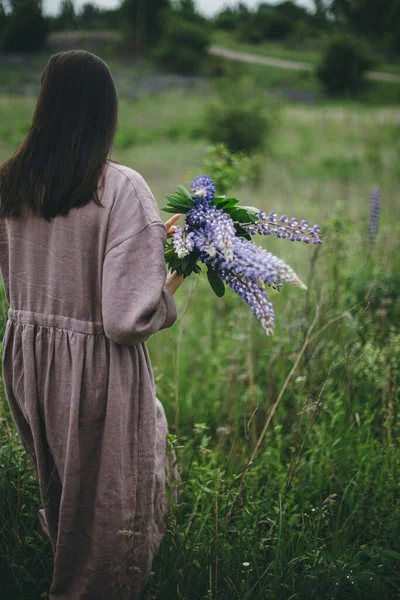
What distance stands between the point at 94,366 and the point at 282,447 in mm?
1496

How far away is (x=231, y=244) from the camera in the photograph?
1.28 meters

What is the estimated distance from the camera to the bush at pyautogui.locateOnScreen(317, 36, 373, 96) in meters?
17.1

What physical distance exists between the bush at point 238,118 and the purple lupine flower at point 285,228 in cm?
1254

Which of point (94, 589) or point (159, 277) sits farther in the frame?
point (94, 589)

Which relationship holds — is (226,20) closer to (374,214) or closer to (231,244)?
(374,214)

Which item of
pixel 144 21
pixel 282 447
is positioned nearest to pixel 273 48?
pixel 144 21

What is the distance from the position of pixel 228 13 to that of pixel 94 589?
91.9 feet

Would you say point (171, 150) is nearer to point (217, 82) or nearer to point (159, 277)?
point (217, 82)

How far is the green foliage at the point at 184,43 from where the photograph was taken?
2461 centimetres

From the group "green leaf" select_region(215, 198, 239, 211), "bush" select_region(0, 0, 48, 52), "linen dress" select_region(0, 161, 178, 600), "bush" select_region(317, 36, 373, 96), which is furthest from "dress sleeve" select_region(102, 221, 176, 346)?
"bush" select_region(317, 36, 373, 96)

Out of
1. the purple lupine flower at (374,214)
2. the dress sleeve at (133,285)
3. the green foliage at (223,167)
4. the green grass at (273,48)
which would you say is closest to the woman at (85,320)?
the dress sleeve at (133,285)

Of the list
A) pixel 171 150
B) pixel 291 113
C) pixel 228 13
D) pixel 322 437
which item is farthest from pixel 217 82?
pixel 322 437

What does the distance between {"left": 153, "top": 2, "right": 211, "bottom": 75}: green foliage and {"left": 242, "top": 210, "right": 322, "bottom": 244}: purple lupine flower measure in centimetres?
2632

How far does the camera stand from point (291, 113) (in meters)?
21.1
